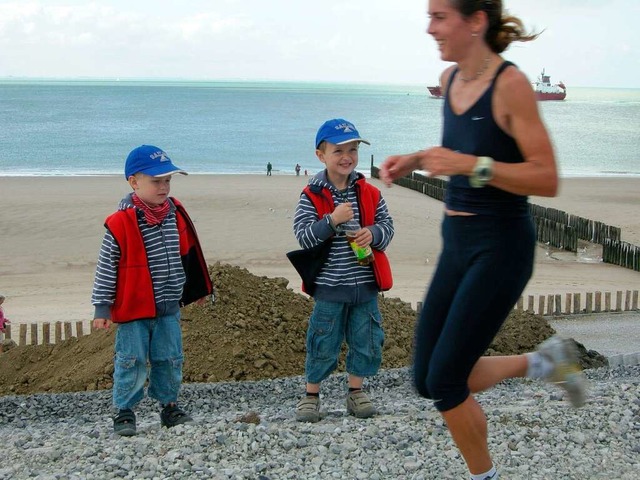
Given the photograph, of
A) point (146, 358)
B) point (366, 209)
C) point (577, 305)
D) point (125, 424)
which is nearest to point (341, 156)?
point (366, 209)

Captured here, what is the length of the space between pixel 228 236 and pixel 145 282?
1876 centimetres

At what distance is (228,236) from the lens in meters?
24.3

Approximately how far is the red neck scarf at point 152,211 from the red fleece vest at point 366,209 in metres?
0.97

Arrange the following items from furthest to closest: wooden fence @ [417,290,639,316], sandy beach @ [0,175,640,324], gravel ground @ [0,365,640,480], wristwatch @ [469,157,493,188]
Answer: sandy beach @ [0,175,640,324], wooden fence @ [417,290,639,316], gravel ground @ [0,365,640,480], wristwatch @ [469,157,493,188]

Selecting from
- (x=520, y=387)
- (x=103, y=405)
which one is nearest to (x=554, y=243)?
(x=520, y=387)

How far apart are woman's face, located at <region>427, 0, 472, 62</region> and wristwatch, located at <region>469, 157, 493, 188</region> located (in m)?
0.51

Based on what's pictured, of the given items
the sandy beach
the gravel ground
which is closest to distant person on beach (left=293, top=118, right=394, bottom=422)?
the gravel ground

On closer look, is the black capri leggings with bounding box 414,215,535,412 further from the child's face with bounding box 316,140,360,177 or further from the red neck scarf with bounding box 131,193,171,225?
the red neck scarf with bounding box 131,193,171,225

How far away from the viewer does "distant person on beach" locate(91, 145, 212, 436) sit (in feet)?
18.1

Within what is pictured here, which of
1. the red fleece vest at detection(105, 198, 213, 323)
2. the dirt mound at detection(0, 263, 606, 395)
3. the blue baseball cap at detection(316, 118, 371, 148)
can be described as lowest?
the dirt mound at detection(0, 263, 606, 395)

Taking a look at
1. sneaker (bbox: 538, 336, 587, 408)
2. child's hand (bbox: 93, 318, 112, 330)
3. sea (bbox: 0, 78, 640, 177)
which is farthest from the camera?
sea (bbox: 0, 78, 640, 177)

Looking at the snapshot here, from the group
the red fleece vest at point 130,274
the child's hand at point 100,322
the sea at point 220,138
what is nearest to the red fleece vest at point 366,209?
the red fleece vest at point 130,274

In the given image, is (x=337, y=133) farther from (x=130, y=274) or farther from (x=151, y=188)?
(x=130, y=274)

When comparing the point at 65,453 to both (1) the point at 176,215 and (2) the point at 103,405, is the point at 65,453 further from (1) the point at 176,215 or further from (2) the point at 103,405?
(2) the point at 103,405
